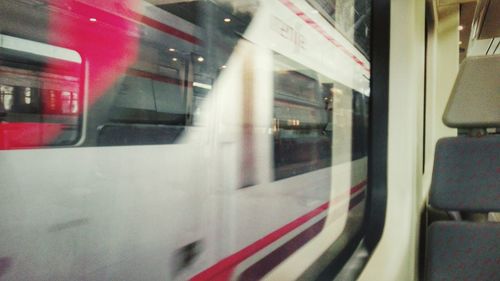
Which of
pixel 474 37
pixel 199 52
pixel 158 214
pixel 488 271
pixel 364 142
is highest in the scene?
pixel 474 37

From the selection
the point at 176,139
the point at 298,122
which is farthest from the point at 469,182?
the point at 176,139

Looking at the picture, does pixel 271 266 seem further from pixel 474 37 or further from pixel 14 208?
pixel 474 37

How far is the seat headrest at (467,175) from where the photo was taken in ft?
5.30

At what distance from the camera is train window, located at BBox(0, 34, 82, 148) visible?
0.77 metres

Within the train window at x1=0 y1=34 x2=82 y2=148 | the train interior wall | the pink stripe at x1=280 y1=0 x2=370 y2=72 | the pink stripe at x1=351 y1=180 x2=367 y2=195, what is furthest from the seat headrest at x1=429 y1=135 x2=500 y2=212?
the train window at x1=0 y1=34 x2=82 y2=148

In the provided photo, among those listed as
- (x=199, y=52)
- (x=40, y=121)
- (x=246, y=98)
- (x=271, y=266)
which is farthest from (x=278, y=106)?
(x=40, y=121)

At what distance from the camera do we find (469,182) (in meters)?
1.64

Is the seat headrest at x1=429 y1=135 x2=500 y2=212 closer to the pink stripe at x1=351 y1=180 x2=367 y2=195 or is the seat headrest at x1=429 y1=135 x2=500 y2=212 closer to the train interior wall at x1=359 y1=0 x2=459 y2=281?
the train interior wall at x1=359 y1=0 x2=459 y2=281

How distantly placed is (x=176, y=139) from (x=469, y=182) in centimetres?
110

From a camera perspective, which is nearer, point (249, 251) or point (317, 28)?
point (249, 251)

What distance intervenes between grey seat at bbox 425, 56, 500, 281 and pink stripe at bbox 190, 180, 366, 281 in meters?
0.33

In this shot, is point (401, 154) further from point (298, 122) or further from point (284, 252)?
point (284, 252)

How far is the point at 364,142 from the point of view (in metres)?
1.82

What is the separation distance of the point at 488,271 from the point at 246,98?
1109 millimetres
